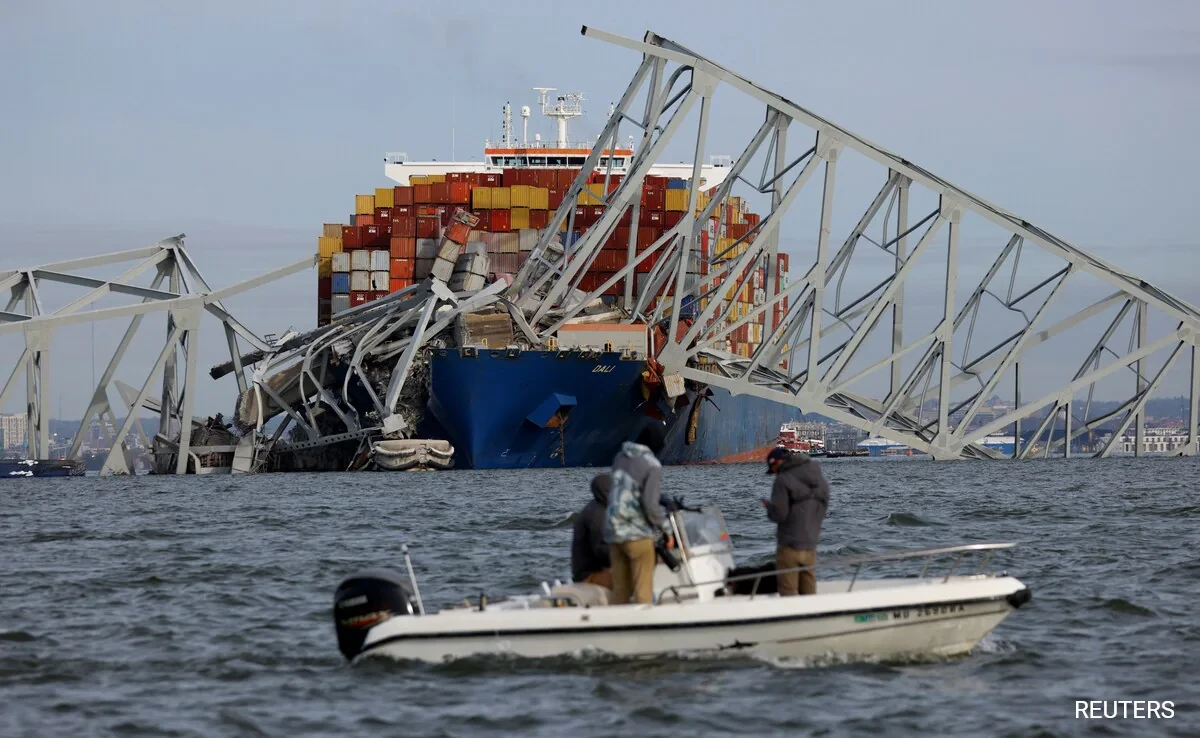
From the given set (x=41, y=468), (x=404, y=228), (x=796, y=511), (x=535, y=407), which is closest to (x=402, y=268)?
(x=404, y=228)

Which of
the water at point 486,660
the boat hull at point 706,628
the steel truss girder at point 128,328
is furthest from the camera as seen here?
the steel truss girder at point 128,328

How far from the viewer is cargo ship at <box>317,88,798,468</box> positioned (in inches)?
2226

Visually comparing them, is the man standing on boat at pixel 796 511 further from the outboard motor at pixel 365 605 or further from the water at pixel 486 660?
the outboard motor at pixel 365 605

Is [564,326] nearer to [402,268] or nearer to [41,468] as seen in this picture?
[402,268]

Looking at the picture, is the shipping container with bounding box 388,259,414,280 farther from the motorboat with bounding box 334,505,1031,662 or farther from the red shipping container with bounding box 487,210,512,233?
the motorboat with bounding box 334,505,1031,662

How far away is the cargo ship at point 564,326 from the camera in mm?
56531

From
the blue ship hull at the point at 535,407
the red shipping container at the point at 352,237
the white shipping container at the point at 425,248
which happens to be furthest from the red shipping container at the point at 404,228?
the blue ship hull at the point at 535,407

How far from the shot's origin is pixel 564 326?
61812 millimetres

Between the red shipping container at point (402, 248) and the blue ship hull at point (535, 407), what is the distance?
1573 cm

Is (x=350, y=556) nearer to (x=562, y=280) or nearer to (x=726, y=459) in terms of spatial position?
(x=562, y=280)

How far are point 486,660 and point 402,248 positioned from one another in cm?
6026

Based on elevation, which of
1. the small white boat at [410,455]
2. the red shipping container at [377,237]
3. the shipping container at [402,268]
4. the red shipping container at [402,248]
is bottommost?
the small white boat at [410,455]

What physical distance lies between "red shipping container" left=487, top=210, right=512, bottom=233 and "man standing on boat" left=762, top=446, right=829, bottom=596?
60.9m

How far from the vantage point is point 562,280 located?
188 ft
